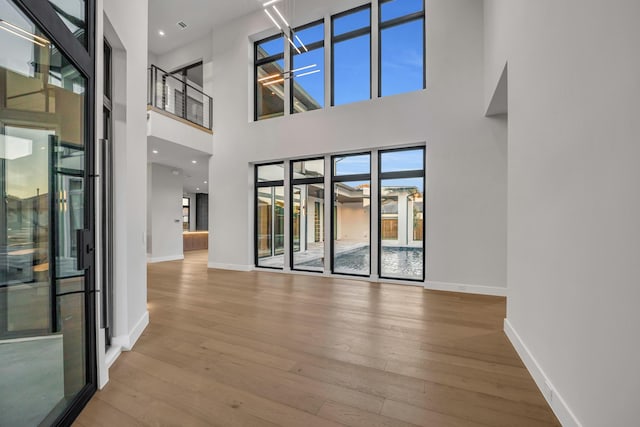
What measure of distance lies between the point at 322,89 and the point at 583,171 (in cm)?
563

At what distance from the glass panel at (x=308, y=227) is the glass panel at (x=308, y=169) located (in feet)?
0.80

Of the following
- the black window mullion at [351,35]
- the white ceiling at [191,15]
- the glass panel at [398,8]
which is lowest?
the black window mullion at [351,35]

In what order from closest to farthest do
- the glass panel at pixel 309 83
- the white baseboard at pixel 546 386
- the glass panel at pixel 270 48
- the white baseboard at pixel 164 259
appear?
the white baseboard at pixel 546 386, the glass panel at pixel 309 83, the glass panel at pixel 270 48, the white baseboard at pixel 164 259

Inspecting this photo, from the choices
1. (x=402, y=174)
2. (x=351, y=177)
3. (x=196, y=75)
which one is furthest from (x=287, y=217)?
(x=196, y=75)

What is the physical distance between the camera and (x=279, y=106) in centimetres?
702

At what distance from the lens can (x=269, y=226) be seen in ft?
23.8

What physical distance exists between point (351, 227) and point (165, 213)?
5.81 metres

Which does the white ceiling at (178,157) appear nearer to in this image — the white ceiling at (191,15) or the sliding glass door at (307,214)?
the sliding glass door at (307,214)

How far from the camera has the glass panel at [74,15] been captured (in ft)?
5.42

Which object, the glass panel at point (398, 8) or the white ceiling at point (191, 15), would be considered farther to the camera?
the white ceiling at point (191, 15)

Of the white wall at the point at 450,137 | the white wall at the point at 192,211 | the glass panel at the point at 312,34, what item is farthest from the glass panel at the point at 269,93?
the white wall at the point at 192,211

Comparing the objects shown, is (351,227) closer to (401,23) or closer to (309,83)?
(309,83)

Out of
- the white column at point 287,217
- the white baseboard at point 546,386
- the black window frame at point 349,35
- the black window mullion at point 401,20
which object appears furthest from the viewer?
the white column at point 287,217

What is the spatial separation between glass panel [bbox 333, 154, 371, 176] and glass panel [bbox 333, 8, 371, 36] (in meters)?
2.79
